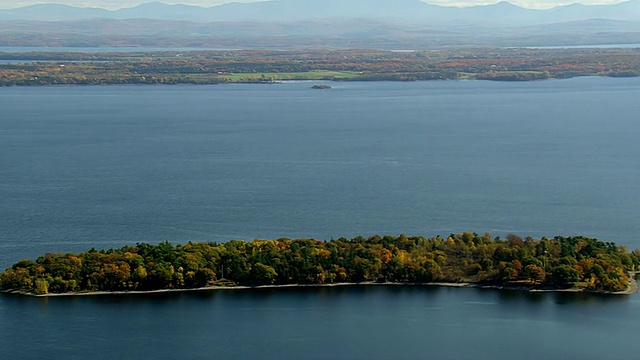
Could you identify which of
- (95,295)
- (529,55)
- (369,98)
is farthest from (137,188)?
(529,55)

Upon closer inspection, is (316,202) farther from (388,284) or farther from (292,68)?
(292,68)

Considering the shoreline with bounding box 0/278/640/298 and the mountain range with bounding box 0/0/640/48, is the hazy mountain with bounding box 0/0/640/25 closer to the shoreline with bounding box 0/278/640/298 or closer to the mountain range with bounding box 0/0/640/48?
the mountain range with bounding box 0/0/640/48

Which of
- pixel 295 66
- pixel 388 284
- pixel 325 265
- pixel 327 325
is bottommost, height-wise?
pixel 327 325

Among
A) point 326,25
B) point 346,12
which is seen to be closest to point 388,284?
point 326,25

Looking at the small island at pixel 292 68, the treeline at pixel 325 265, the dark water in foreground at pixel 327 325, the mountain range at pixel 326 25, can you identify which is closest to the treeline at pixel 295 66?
the small island at pixel 292 68

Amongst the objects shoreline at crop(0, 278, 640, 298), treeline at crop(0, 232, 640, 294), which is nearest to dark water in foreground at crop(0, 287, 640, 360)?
shoreline at crop(0, 278, 640, 298)

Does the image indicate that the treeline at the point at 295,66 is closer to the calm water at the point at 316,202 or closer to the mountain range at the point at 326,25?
the calm water at the point at 316,202
